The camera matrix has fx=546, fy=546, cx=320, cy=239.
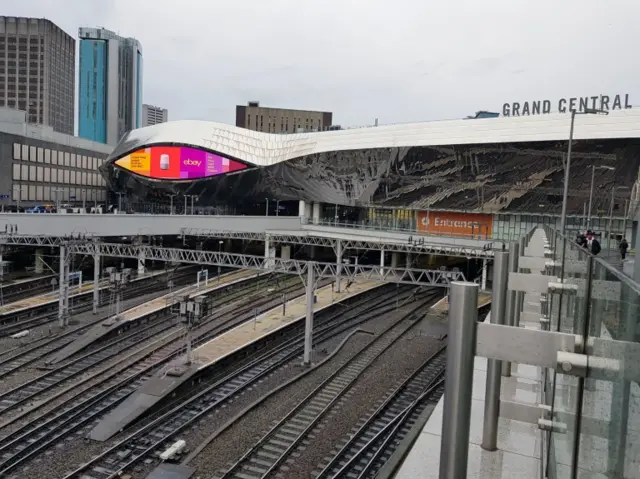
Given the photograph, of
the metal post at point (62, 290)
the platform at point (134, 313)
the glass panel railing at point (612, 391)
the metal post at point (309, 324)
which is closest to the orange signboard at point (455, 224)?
the platform at point (134, 313)

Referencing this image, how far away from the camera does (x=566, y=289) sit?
2.88 meters

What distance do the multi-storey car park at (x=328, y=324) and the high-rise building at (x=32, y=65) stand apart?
76100 mm

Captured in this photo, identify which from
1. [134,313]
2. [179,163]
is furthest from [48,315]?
[179,163]

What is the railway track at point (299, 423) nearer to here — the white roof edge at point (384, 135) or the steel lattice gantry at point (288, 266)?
the steel lattice gantry at point (288, 266)

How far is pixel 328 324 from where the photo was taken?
2588 cm

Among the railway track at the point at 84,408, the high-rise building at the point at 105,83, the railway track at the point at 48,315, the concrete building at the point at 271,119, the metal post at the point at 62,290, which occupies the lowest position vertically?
the railway track at the point at 84,408

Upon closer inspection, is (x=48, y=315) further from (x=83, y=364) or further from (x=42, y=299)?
(x=83, y=364)

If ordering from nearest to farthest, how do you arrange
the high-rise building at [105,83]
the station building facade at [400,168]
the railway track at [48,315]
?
the railway track at [48,315] → the station building facade at [400,168] → the high-rise building at [105,83]

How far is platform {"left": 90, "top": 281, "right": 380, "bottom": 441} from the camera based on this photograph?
46.5 ft

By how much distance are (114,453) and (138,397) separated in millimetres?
2908

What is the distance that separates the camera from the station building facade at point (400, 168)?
125 ft

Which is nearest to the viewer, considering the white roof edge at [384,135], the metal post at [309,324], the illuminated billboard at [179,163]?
the metal post at [309,324]

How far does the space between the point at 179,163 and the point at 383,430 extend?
50424mm

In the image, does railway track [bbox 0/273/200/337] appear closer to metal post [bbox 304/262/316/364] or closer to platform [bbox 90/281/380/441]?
platform [bbox 90/281/380/441]
